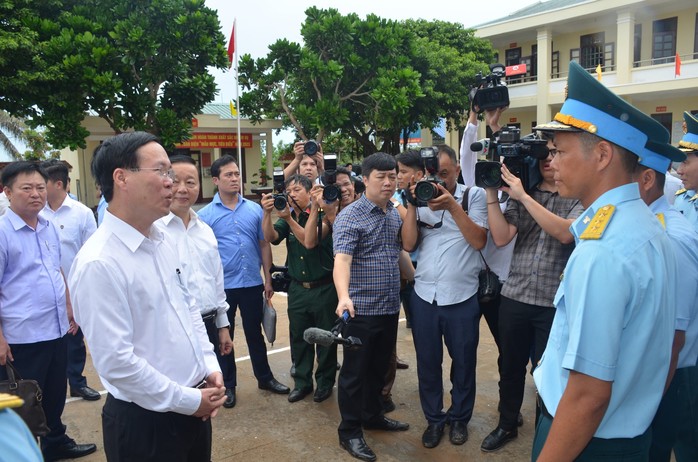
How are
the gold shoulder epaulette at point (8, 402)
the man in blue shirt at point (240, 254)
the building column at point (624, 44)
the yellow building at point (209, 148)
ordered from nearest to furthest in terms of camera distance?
the gold shoulder epaulette at point (8, 402) → the man in blue shirt at point (240, 254) → the building column at point (624, 44) → the yellow building at point (209, 148)

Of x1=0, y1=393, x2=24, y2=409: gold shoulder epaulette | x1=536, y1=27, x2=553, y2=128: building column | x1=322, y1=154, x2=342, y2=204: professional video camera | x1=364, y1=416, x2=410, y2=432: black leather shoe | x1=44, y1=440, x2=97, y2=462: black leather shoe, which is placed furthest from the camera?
Result: x1=536, y1=27, x2=553, y2=128: building column

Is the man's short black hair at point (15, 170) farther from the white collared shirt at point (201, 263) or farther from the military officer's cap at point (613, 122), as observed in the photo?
the military officer's cap at point (613, 122)

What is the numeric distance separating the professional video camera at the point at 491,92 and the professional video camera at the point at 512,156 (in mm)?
299

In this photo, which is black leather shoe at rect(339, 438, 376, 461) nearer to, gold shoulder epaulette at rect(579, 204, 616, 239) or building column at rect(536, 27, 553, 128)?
gold shoulder epaulette at rect(579, 204, 616, 239)

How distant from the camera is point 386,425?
355 cm

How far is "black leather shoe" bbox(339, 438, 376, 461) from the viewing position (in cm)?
316

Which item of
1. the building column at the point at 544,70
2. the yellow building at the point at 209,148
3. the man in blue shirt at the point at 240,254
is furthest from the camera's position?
the building column at the point at 544,70

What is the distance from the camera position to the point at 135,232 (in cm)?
185

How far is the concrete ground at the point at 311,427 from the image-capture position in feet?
10.6

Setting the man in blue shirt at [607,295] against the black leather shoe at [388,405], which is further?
the black leather shoe at [388,405]

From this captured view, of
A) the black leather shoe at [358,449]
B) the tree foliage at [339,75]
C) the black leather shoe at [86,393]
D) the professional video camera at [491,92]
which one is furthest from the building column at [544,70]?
the black leather shoe at [86,393]

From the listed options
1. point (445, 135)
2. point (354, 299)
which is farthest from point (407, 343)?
point (445, 135)

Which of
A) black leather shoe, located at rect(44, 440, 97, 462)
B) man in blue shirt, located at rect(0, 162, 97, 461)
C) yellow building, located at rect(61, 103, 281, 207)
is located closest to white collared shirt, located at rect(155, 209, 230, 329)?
man in blue shirt, located at rect(0, 162, 97, 461)

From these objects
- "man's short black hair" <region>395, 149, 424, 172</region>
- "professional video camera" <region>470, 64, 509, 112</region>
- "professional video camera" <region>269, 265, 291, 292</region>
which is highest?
"professional video camera" <region>470, 64, 509, 112</region>
